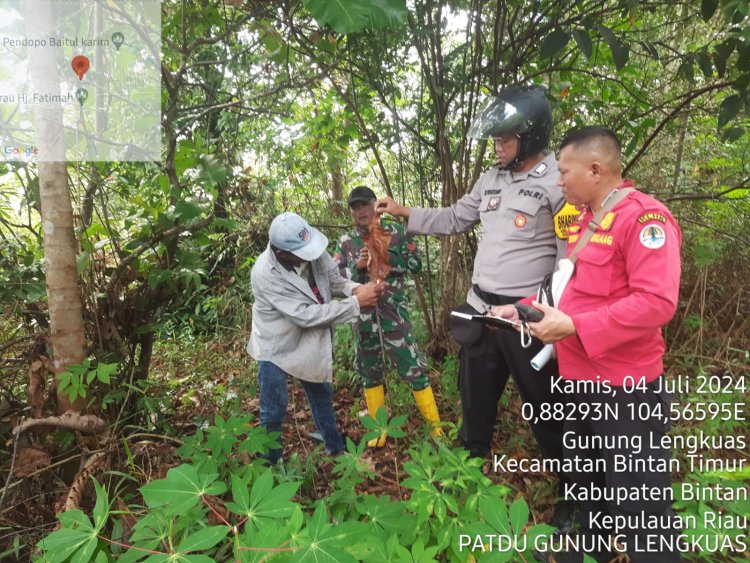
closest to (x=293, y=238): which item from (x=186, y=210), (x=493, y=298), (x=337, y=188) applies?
(x=186, y=210)

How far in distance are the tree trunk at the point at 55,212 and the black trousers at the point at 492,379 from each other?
6.37 ft

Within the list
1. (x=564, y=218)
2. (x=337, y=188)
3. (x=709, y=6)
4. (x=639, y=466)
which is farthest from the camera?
(x=337, y=188)

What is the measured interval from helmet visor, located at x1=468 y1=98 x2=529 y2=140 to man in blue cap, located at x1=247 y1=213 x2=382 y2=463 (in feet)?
3.70

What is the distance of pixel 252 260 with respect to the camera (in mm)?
4664

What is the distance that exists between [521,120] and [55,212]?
2.23m

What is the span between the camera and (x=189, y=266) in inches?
100

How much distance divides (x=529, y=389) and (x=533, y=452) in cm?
90

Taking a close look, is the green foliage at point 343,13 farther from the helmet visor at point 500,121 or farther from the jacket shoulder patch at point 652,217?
the jacket shoulder patch at point 652,217

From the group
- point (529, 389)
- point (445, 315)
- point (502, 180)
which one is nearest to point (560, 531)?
point (529, 389)

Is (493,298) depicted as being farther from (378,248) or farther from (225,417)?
(225,417)

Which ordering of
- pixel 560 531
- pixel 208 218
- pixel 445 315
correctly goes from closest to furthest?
1. pixel 560 531
2. pixel 208 218
3. pixel 445 315

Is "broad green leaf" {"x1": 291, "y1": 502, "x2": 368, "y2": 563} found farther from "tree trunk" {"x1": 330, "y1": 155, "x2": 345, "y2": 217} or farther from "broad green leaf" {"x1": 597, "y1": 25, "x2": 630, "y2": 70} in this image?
"tree trunk" {"x1": 330, "y1": 155, "x2": 345, "y2": 217}

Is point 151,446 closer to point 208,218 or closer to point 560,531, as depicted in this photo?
point 208,218

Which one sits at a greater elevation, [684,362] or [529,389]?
[529,389]
